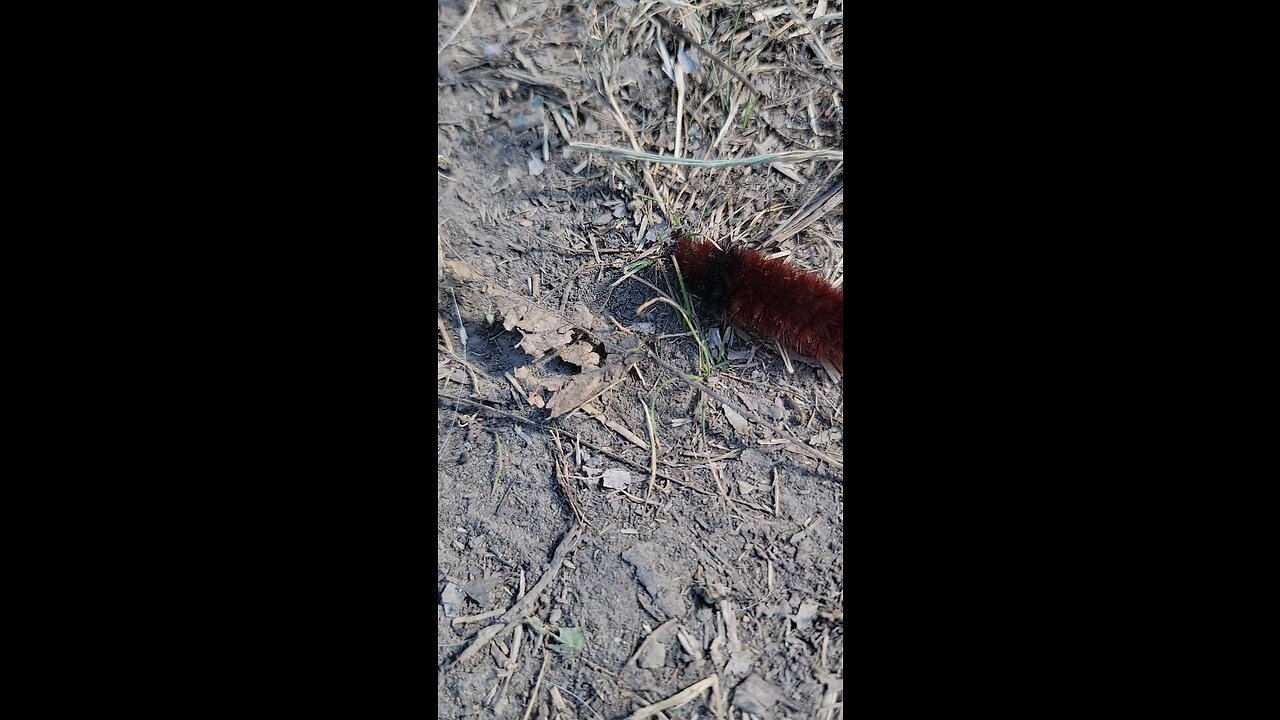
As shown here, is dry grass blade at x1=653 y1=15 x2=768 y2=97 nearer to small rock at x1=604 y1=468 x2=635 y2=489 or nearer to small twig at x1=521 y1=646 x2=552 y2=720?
small rock at x1=604 y1=468 x2=635 y2=489

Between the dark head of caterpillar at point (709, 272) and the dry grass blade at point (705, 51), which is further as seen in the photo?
the dry grass blade at point (705, 51)

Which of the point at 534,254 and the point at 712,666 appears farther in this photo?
the point at 534,254

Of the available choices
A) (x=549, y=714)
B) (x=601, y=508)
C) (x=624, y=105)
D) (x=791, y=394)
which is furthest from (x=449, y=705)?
(x=624, y=105)

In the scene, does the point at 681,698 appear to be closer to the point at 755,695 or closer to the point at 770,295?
the point at 755,695

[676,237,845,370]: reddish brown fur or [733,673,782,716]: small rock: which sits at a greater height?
[676,237,845,370]: reddish brown fur

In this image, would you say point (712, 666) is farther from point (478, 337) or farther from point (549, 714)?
point (478, 337)

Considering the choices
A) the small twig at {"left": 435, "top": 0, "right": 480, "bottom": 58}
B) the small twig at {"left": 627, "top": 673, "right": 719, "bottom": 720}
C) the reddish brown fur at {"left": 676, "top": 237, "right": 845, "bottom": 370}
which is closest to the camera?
the small twig at {"left": 627, "top": 673, "right": 719, "bottom": 720}

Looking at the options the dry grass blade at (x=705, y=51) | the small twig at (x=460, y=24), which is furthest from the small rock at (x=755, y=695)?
the small twig at (x=460, y=24)

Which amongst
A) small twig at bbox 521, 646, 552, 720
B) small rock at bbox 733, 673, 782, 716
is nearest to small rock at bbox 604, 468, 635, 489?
small twig at bbox 521, 646, 552, 720

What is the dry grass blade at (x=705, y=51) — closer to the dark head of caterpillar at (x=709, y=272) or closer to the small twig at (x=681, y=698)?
the dark head of caterpillar at (x=709, y=272)
